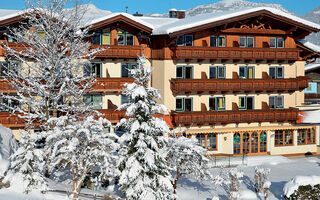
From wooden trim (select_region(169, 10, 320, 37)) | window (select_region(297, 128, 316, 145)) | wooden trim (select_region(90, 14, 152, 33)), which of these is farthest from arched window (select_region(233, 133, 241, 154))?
wooden trim (select_region(90, 14, 152, 33))

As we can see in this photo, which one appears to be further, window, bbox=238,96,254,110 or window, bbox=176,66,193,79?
window, bbox=238,96,254,110

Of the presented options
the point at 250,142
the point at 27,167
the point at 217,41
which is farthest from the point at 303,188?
the point at 217,41

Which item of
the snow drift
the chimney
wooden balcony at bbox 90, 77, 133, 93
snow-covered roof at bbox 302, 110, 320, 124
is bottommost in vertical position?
the snow drift

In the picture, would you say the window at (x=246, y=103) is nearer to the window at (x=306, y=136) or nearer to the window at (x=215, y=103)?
the window at (x=215, y=103)

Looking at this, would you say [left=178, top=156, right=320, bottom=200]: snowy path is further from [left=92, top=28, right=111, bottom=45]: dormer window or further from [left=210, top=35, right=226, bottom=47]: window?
[left=92, top=28, right=111, bottom=45]: dormer window

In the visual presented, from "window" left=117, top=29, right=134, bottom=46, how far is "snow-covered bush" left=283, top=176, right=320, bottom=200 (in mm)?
18046

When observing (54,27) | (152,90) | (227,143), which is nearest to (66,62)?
(54,27)

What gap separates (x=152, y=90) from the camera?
18.8 meters

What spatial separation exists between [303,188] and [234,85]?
46.4 ft

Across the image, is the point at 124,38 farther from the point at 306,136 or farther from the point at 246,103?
A: the point at 306,136

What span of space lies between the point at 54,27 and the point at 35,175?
1162 cm

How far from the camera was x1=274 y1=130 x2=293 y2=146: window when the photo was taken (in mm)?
38438

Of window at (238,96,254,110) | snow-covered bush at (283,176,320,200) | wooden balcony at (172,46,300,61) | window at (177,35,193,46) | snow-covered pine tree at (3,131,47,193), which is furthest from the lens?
window at (238,96,254,110)

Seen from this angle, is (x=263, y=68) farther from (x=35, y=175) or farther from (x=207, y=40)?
(x=35, y=175)
